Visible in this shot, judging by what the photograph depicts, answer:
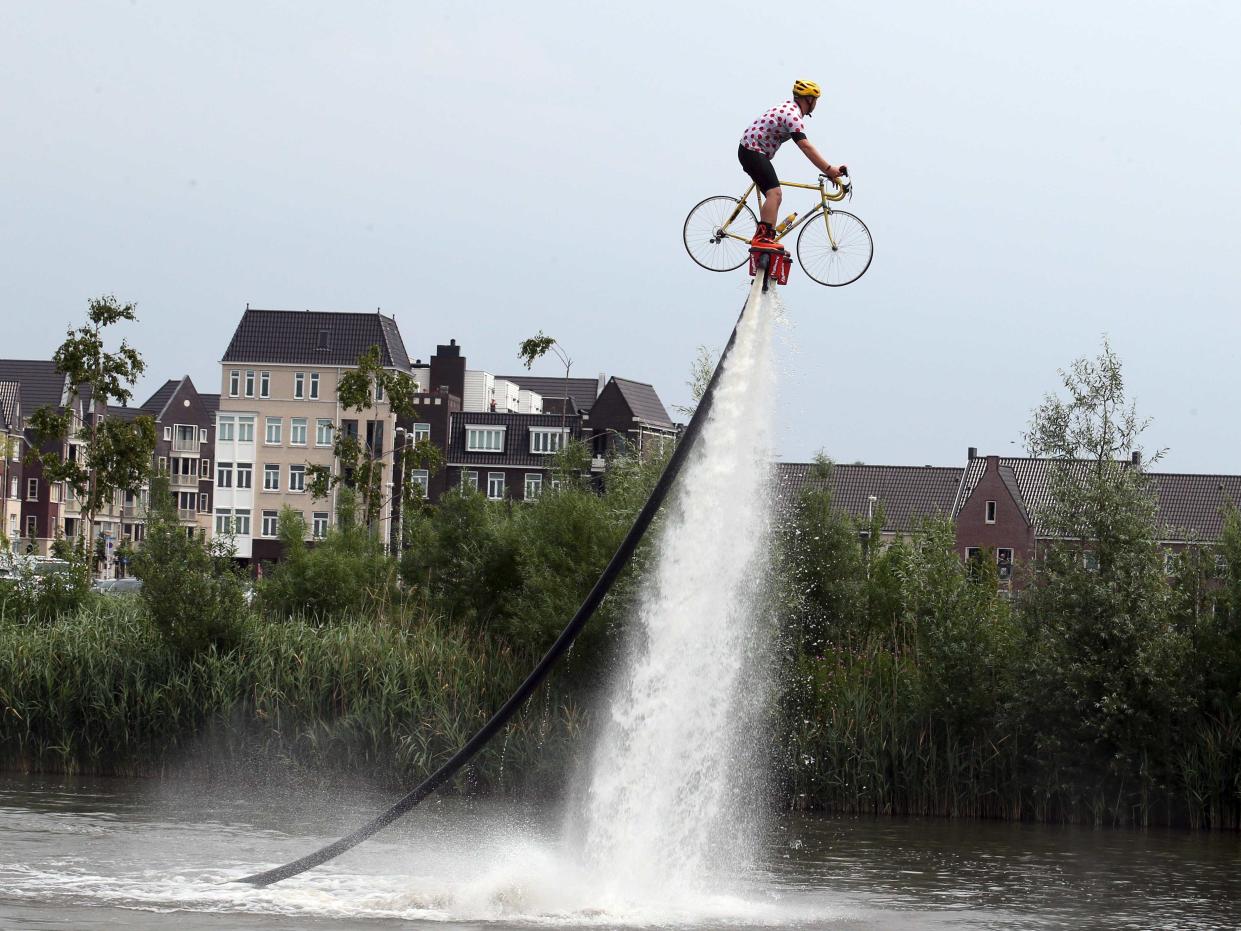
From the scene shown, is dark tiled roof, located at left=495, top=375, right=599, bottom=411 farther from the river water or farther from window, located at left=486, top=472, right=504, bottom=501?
the river water

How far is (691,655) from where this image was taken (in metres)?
20.4

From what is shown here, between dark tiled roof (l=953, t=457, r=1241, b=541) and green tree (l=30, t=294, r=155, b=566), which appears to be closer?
green tree (l=30, t=294, r=155, b=566)

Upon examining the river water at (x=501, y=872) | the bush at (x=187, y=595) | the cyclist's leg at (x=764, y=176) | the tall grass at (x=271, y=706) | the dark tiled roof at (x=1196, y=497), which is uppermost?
the dark tiled roof at (x=1196, y=497)

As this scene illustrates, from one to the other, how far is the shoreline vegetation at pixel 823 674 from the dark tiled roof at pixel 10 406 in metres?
81.0

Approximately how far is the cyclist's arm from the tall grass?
19.5 metres

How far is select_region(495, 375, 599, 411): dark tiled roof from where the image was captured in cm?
15088

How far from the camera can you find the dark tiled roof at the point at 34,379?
12675 centimetres

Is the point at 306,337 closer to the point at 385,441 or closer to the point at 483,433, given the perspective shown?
the point at 385,441

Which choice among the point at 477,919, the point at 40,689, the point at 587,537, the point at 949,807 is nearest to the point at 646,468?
the point at 587,537

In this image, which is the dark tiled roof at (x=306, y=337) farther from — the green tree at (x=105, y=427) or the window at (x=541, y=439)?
the green tree at (x=105, y=427)

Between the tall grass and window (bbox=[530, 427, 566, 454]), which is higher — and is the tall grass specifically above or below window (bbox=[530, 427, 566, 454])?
below

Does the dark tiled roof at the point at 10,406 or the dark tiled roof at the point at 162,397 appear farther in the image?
the dark tiled roof at the point at 162,397

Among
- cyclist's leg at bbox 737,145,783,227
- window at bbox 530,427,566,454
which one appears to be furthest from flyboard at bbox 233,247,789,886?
window at bbox 530,427,566,454

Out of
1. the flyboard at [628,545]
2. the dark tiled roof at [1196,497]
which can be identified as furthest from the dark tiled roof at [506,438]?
the flyboard at [628,545]
